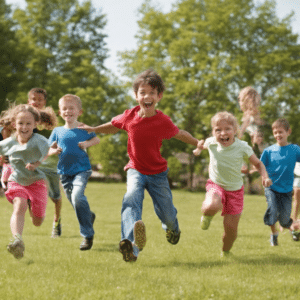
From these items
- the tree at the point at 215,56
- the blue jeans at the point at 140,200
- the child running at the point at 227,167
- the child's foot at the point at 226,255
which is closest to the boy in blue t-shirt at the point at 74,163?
the blue jeans at the point at 140,200

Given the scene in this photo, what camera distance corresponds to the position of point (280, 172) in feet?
22.4

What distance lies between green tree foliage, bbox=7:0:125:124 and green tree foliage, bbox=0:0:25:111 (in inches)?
71.1

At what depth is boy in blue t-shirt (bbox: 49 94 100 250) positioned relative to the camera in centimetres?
621

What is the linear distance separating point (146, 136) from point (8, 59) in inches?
1155

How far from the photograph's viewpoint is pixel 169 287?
4.27 meters

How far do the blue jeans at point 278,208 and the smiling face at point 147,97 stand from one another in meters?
3.00

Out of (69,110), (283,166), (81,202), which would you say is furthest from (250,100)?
(81,202)

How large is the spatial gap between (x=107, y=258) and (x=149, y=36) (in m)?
30.8

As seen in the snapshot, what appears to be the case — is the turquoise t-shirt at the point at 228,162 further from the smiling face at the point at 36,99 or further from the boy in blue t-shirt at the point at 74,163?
the smiling face at the point at 36,99

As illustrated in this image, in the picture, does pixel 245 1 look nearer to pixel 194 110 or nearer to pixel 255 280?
pixel 194 110

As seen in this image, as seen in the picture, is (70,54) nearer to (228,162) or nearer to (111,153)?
(111,153)

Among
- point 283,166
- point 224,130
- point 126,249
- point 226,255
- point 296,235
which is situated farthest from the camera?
point 296,235

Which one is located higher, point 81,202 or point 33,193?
point 33,193

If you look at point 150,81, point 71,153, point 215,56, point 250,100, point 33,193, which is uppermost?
point 215,56
